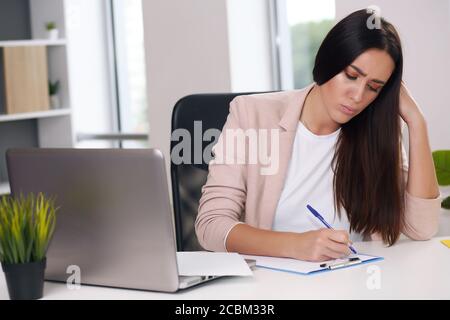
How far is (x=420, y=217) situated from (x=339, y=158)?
0.26 meters

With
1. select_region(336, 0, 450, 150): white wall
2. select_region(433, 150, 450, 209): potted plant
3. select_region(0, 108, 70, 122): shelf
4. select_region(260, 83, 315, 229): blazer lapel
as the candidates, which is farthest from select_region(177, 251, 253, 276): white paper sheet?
select_region(0, 108, 70, 122): shelf

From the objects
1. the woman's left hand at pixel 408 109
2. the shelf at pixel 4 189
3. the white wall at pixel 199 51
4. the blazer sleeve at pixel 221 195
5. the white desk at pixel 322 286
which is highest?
the white wall at pixel 199 51

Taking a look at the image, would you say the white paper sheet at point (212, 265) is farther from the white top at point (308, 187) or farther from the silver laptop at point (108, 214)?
the white top at point (308, 187)

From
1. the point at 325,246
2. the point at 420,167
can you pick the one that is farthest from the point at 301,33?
the point at 325,246

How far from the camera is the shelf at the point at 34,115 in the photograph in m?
3.68

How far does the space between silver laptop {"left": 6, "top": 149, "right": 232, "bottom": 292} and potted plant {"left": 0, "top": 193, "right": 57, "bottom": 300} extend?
0.27 ft

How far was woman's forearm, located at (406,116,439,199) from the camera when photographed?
1919 millimetres

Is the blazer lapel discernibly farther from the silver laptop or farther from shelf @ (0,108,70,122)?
shelf @ (0,108,70,122)

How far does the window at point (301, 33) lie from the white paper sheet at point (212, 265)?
2.23 metres

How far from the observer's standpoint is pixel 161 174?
1.30m

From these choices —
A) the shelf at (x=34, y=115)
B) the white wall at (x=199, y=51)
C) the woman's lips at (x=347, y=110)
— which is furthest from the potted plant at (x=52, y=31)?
the woman's lips at (x=347, y=110)

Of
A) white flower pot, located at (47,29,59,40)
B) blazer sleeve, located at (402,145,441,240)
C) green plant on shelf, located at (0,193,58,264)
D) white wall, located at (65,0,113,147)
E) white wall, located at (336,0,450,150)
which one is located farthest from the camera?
white wall, located at (65,0,113,147)
